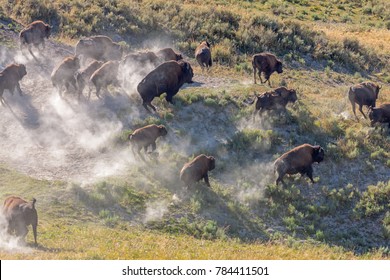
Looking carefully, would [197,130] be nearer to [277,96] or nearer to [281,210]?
[277,96]

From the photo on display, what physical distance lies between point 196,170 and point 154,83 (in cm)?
521

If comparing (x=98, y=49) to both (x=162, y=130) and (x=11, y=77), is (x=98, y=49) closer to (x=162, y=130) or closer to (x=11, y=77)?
(x=11, y=77)

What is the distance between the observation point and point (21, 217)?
13562 mm

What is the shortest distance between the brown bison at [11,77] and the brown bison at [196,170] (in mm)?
8872

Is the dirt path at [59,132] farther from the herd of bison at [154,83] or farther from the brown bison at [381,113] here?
the brown bison at [381,113]

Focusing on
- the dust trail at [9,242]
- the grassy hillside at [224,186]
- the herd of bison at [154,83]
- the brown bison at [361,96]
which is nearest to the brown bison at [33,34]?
the herd of bison at [154,83]

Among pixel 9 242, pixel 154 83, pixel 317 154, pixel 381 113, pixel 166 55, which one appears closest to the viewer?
pixel 9 242

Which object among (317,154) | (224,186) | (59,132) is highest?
(59,132)

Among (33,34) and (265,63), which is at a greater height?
(33,34)

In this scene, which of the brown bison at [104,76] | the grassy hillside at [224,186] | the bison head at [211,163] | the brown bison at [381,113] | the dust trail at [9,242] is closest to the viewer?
A: the dust trail at [9,242]

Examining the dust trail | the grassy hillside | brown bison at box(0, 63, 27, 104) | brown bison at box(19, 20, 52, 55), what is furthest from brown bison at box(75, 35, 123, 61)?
the dust trail

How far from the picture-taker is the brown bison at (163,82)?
2156 cm

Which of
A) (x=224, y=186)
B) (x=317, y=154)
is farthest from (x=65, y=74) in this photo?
(x=317, y=154)

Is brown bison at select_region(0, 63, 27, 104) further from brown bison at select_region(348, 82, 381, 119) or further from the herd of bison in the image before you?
brown bison at select_region(348, 82, 381, 119)
